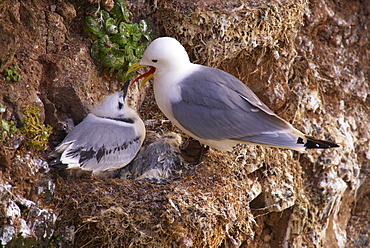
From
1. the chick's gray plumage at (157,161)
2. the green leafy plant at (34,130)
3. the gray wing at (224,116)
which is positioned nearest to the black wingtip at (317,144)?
the gray wing at (224,116)

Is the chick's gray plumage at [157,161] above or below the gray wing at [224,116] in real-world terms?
below

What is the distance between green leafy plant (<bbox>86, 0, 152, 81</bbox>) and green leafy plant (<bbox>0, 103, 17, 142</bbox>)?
115 cm

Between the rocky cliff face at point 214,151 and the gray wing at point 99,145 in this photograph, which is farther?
the gray wing at point 99,145

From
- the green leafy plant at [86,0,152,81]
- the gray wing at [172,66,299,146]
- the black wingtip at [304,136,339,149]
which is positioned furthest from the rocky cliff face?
the black wingtip at [304,136,339,149]

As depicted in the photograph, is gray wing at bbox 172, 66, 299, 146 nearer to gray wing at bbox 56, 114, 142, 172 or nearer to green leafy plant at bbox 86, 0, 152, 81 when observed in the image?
gray wing at bbox 56, 114, 142, 172

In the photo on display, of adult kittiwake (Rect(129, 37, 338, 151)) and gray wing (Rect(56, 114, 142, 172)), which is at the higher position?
adult kittiwake (Rect(129, 37, 338, 151))

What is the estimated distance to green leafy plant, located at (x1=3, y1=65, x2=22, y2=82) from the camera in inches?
143

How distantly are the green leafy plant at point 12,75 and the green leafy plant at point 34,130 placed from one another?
0.25 meters

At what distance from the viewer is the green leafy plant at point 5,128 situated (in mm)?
3393

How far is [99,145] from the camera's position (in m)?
3.96

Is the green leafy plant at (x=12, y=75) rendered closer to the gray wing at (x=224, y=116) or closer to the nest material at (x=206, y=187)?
the nest material at (x=206, y=187)

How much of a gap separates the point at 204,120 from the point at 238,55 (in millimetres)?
1275

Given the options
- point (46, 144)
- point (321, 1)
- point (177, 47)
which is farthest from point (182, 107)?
point (321, 1)

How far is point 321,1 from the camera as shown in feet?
18.9
